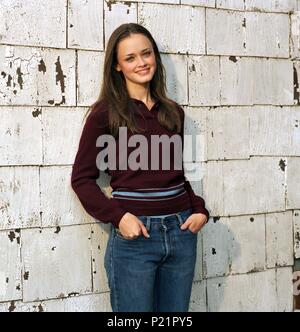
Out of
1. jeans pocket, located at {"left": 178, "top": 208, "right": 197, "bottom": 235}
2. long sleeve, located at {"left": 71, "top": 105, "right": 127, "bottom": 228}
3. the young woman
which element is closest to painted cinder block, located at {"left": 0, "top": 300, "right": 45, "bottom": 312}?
the young woman

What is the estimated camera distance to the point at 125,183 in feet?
7.85

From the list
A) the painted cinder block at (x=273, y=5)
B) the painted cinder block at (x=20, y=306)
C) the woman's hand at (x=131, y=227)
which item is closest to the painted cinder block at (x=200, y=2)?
the painted cinder block at (x=273, y=5)

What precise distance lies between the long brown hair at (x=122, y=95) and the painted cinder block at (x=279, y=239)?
0.90 meters

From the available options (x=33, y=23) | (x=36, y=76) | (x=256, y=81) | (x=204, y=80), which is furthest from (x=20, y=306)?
(x=256, y=81)

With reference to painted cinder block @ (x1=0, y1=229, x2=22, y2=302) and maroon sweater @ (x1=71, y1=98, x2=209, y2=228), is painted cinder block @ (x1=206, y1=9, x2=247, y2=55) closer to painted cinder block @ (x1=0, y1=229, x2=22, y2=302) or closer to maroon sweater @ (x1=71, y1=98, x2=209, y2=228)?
maroon sweater @ (x1=71, y1=98, x2=209, y2=228)

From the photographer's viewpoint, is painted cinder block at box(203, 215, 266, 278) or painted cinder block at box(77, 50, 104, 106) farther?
painted cinder block at box(203, 215, 266, 278)

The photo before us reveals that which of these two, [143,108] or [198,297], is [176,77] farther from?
[198,297]

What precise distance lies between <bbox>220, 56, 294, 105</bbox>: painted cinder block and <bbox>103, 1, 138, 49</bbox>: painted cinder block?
551 mm

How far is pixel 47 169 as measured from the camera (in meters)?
2.54

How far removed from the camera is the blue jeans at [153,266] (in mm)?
2297

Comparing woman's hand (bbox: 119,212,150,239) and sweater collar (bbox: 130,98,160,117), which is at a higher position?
sweater collar (bbox: 130,98,160,117)

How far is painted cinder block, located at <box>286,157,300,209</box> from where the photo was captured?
3096 mm

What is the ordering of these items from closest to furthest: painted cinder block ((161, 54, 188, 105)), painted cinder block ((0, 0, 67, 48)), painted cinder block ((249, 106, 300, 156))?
painted cinder block ((0, 0, 67, 48)) → painted cinder block ((161, 54, 188, 105)) → painted cinder block ((249, 106, 300, 156))
